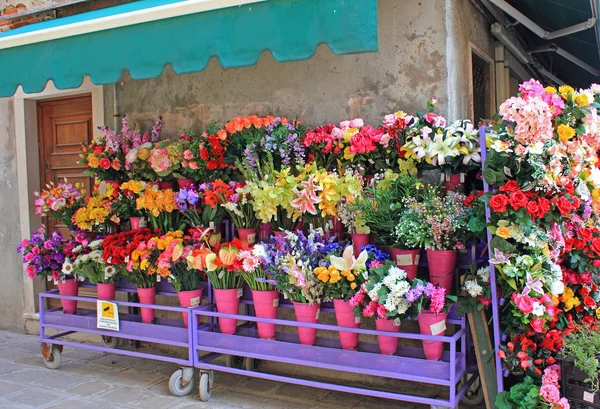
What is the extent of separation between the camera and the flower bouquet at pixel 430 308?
339cm

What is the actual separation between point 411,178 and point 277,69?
1807 mm

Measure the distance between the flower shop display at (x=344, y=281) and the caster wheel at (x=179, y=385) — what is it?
4.79 ft

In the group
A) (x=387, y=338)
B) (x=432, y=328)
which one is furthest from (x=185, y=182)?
(x=432, y=328)

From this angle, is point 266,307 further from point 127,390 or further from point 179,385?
point 127,390

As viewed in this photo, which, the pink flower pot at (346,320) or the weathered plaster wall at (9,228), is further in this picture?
the weathered plaster wall at (9,228)

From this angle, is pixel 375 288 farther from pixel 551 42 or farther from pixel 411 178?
pixel 551 42

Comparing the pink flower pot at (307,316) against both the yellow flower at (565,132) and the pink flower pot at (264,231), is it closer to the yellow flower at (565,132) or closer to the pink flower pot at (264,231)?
the pink flower pot at (264,231)

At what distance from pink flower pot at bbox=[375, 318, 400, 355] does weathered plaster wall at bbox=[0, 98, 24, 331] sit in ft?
15.8

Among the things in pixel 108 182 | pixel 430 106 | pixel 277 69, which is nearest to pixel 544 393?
pixel 430 106

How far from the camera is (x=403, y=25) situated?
4379 mm

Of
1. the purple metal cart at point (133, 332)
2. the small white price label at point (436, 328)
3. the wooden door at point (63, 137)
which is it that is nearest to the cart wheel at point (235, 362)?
the purple metal cart at point (133, 332)

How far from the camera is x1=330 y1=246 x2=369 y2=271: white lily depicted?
12.0 feet

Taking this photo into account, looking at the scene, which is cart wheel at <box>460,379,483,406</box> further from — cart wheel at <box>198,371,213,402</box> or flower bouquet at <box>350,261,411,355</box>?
cart wheel at <box>198,371,213,402</box>

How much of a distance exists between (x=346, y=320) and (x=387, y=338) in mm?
309
